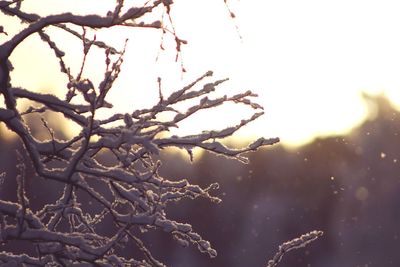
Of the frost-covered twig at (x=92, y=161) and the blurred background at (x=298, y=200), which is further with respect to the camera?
the blurred background at (x=298, y=200)

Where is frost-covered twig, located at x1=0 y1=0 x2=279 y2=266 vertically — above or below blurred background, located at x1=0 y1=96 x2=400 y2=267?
below

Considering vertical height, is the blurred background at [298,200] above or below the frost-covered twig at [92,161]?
above

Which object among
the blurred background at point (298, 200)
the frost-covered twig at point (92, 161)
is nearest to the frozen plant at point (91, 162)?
the frost-covered twig at point (92, 161)

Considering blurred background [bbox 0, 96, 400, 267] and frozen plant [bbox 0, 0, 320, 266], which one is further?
blurred background [bbox 0, 96, 400, 267]

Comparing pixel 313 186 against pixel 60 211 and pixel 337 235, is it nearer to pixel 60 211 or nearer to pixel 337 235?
pixel 337 235

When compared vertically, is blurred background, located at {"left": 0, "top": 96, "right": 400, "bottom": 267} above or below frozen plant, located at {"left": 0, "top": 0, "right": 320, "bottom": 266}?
above

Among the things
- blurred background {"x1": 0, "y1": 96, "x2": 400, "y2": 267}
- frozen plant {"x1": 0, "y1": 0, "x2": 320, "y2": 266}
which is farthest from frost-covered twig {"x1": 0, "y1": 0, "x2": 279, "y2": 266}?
blurred background {"x1": 0, "y1": 96, "x2": 400, "y2": 267}

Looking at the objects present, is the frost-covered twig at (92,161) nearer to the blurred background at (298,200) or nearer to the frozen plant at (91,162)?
the frozen plant at (91,162)

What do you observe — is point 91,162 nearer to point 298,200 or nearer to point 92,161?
point 92,161

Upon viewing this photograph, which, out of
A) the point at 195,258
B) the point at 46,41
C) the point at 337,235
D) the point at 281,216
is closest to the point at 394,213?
the point at 337,235

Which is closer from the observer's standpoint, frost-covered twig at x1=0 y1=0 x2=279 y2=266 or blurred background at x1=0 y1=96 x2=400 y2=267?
frost-covered twig at x1=0 y1=0 x2=279 y2=266

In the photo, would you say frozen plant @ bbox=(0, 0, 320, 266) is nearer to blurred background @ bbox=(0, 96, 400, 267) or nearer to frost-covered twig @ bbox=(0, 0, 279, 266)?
frost-covered twig @ bbox=(0, 0, 279, 266)

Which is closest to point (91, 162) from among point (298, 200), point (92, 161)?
point (92, 161)
